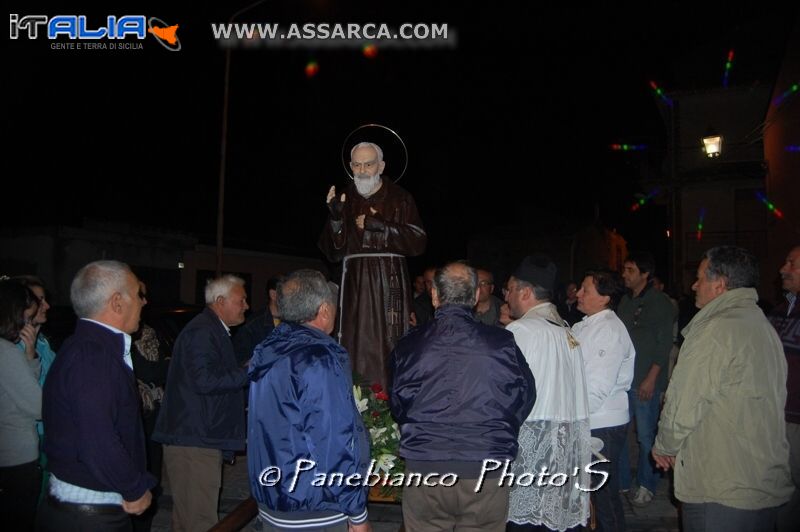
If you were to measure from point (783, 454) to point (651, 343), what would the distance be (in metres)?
2.97

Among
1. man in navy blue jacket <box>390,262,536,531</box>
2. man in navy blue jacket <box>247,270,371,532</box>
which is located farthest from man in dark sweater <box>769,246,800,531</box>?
man in navy blue jacket <box>247,270,371,532</box>

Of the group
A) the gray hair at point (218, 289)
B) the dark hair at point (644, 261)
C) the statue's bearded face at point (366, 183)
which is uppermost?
the statue's bearded face at point (366, 183)

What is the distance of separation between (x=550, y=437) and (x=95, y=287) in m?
2.61

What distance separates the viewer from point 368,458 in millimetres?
3062

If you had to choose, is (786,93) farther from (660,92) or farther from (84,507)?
(84,507)

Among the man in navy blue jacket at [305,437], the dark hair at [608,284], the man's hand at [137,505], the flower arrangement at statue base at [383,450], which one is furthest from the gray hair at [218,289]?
the dark hair at [608,284]

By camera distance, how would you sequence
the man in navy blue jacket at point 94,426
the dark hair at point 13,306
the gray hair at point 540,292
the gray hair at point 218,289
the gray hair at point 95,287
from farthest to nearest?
the gray hair at point 218,289, the dark hair at point 13,306, the gray hair at point 540,292, the gray hair at point 95,287, the man in navy blue jacket at point 94,426

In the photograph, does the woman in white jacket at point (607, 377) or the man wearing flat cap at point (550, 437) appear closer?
the man wearing flat cap at point (550, 437)

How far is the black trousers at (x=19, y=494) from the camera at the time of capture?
3770 mm

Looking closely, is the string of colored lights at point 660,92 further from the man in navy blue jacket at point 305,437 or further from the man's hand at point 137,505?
the man's hand at point 137,505

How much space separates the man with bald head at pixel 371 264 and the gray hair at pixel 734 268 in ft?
8.11

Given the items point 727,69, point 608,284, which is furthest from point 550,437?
point 727,69

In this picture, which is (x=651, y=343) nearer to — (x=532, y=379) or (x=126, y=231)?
(x=532, y=379)

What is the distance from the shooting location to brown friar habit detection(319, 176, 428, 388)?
5379 millimetres
